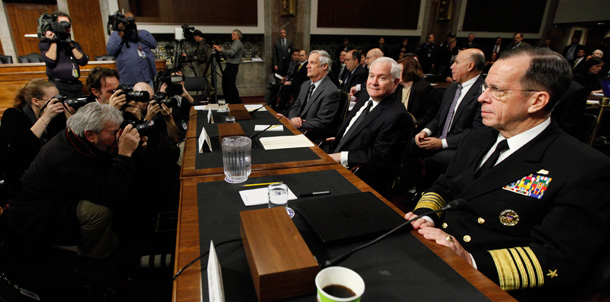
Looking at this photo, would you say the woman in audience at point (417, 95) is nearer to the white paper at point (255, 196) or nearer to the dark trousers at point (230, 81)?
the white paper at point (255, 196)

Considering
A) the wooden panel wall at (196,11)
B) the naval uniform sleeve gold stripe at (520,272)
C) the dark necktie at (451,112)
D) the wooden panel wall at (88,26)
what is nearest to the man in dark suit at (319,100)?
the dark necktie at (451,112)

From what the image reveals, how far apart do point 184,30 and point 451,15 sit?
7.16 metres

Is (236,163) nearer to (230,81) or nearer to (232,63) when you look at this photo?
(230,81)

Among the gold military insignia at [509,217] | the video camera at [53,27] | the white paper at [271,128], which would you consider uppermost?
the video camera at [53,27]

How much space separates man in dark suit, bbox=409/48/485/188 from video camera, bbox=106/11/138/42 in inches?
151

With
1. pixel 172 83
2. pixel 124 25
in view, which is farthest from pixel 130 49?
pixel 172 83

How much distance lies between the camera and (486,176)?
1173mm

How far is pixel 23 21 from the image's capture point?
673 centimetres

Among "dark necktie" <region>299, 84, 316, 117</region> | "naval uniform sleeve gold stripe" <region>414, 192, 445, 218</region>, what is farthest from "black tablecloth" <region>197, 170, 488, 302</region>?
"dark necktie" <region>299, 84, 316, 117</region>

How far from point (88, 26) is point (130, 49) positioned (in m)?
3.59

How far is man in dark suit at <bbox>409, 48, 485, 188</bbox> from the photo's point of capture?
258cm

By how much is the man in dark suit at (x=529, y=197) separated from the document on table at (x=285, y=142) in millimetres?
857

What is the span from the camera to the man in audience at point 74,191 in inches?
57.9

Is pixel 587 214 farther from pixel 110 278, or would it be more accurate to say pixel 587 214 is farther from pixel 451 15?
pixel 451 15
